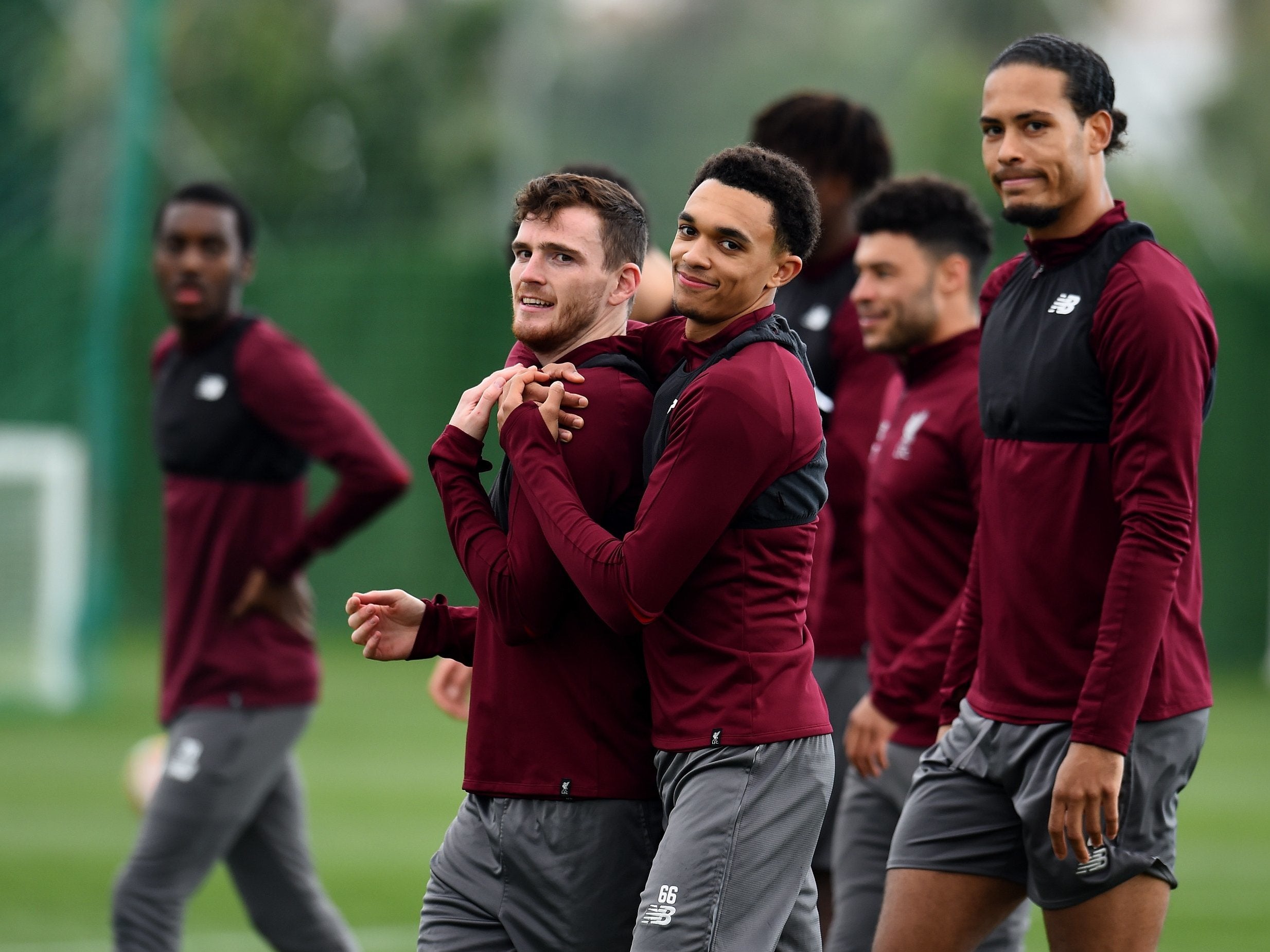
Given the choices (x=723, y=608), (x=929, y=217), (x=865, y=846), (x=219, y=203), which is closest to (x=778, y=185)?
(x=723, y=608)

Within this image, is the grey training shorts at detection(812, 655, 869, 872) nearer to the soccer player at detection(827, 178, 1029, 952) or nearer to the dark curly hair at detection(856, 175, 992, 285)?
the soccer player at detection(827, 178, 1029, 952)

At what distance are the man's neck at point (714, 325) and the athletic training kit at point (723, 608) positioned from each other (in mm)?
16

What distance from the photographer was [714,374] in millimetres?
3721

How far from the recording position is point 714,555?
149 inches

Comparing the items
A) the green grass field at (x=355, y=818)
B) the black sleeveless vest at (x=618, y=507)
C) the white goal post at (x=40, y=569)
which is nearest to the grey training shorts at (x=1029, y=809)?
the black sleeveless vest at (x=618, y=507)

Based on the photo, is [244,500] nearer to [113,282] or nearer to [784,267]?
[784,267]

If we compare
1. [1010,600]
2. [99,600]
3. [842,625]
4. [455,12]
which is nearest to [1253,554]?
[99,600]

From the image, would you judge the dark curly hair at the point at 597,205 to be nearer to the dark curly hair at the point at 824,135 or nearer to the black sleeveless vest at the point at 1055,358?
the black sleeveless vest at the point at 1055,358

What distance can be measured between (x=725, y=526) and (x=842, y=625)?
2137 mm

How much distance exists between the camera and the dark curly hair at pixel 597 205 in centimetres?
400

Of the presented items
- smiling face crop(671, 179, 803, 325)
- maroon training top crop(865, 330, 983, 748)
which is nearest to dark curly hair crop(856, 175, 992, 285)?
maroon training top crop(865, 330, 983, 748)

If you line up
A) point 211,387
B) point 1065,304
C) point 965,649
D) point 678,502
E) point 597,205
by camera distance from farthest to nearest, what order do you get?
point 211,387, point 965,649, point 1065,304, point 597,205, point 678,502

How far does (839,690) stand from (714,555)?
6.74 feet

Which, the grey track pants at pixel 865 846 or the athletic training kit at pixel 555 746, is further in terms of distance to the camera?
the grey track pants at pixel 865 846
